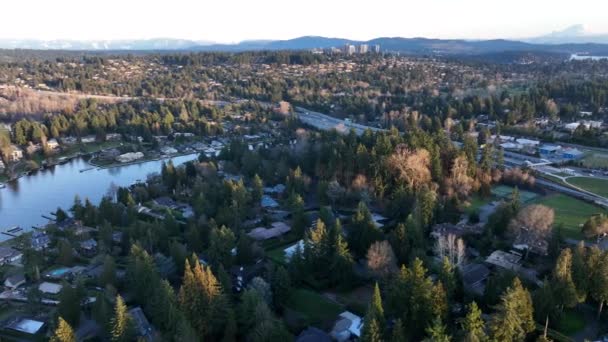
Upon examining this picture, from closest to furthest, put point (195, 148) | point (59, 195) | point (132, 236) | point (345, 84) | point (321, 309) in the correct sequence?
point (321, 309) → point (132, 236) → point (59, 195) → point (195, 148) → point (345, 84)

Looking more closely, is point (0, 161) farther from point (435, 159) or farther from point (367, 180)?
point (435, 159)

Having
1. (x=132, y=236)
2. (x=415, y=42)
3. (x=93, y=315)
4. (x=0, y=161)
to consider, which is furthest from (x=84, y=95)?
(x=415, y=42)

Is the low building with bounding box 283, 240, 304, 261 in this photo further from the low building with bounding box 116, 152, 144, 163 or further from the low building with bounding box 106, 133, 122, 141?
the low building with bounding box 106, 133, 122, 141

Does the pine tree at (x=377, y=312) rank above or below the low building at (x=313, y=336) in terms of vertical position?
above

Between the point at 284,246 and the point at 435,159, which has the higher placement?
the point at 435,159

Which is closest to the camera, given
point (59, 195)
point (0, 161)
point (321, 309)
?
point (321, 309)

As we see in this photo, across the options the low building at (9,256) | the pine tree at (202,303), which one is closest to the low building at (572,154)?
the pine tree at (202,303)

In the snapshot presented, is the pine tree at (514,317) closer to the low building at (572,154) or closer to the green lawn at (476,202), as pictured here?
the green lawn at (476,202)
